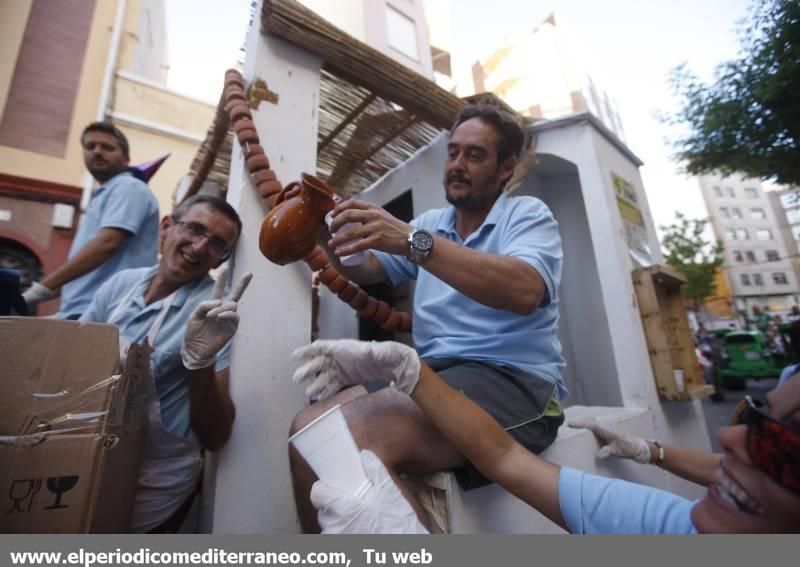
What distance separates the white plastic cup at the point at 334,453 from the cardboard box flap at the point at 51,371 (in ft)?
1.70

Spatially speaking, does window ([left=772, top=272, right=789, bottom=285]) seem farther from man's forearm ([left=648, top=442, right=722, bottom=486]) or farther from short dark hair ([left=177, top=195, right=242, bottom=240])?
short dark hair ([left=177, top=195, right=242, bottom=240])

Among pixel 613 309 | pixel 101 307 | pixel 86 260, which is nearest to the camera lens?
pixel 101 307

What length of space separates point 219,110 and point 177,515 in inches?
84.7

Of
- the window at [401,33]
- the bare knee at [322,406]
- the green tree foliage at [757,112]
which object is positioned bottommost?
the bare knee at [322,406]

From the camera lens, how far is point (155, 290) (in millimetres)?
1625

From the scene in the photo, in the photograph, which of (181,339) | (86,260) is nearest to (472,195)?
(181,339)

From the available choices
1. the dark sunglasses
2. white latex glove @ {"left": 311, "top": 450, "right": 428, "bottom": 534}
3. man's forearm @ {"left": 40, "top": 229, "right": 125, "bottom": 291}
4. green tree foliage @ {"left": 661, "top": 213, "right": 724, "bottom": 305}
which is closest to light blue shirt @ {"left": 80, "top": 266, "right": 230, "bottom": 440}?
man's forearm @ {"left": 40, "top": 229, "right": 125, "bottom": 291}

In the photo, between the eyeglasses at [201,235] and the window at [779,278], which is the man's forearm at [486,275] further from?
the window at [779,278]

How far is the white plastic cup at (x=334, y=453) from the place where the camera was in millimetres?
840

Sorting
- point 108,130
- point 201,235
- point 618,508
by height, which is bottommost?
point 618,508

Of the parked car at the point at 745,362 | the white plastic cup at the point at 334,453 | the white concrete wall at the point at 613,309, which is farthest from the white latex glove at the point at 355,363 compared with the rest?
the parked car at the point at 745,362

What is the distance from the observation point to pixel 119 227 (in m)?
1.99

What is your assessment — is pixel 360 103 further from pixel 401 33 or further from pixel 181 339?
pixel 401 33

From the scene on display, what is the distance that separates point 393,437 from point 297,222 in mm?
738
